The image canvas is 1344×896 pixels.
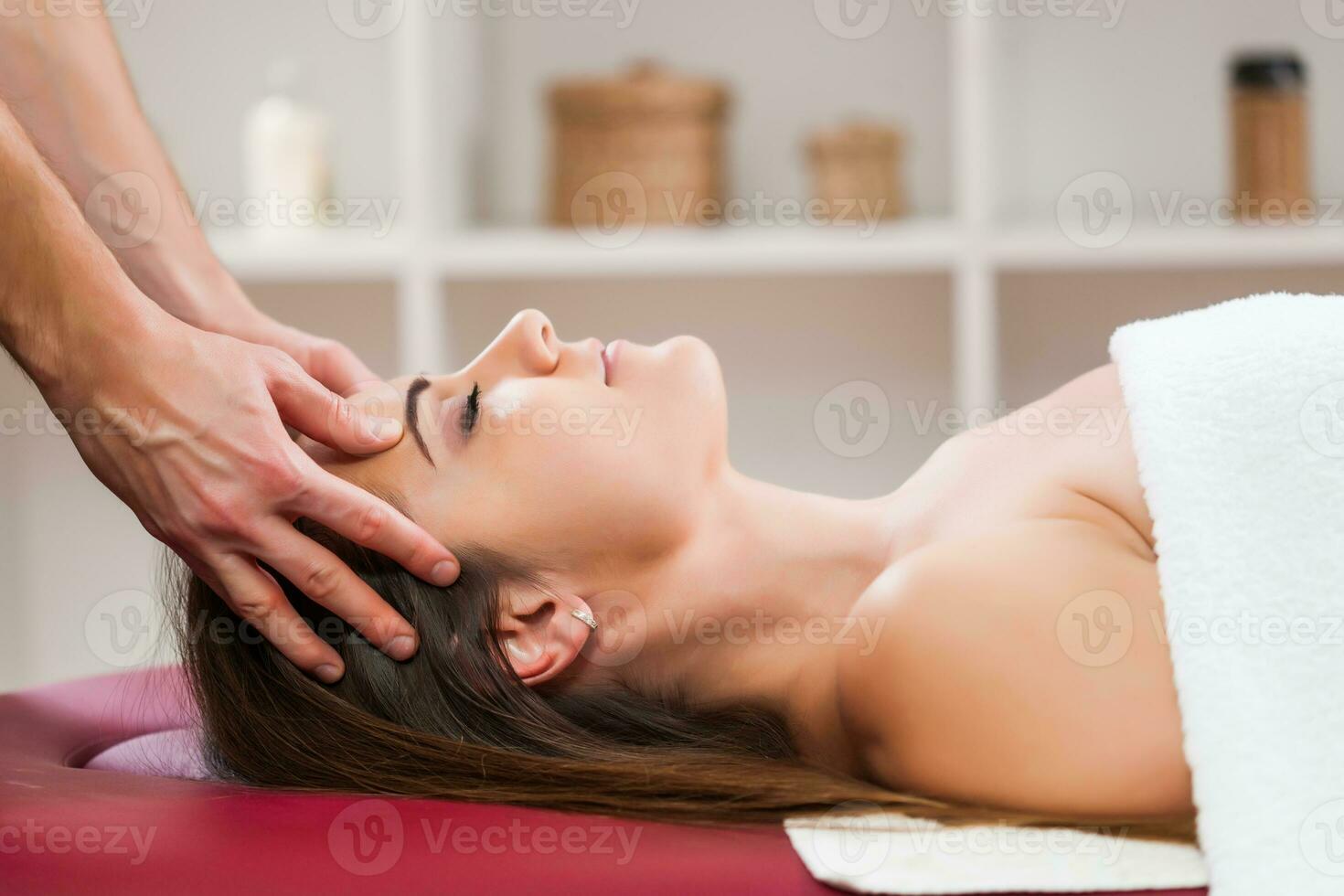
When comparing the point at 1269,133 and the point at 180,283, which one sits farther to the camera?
the point at 1269,133

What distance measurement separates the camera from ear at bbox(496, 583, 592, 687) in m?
1.00

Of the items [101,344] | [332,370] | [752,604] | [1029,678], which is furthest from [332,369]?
[1029,678]

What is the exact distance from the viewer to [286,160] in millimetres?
2139

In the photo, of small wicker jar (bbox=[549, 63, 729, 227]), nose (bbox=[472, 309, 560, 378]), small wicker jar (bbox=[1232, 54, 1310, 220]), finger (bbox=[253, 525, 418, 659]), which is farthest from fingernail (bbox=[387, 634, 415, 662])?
small wicker jar (bbox=[1232, 54, 1310, 220])

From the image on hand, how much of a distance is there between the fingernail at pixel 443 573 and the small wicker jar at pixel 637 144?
1.21 m

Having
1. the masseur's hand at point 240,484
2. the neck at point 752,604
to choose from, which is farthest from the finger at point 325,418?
the neck at point 752,604

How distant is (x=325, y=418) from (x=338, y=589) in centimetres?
13

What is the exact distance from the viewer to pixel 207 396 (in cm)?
92

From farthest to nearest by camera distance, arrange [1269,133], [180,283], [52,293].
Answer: [1269,133], [180,283], [52,293]

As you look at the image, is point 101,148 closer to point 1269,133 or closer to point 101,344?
point 101,344

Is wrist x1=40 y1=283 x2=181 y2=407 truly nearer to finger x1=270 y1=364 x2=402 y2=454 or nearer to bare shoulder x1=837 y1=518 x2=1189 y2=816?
finger x1=270 y1=364 x2=402 y2=454

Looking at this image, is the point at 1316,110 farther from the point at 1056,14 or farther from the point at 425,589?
the point at 425,589

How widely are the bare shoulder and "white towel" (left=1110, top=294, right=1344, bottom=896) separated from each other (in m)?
0.03

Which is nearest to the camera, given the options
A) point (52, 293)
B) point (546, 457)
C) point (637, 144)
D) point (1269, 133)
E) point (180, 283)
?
point (52, 293)
